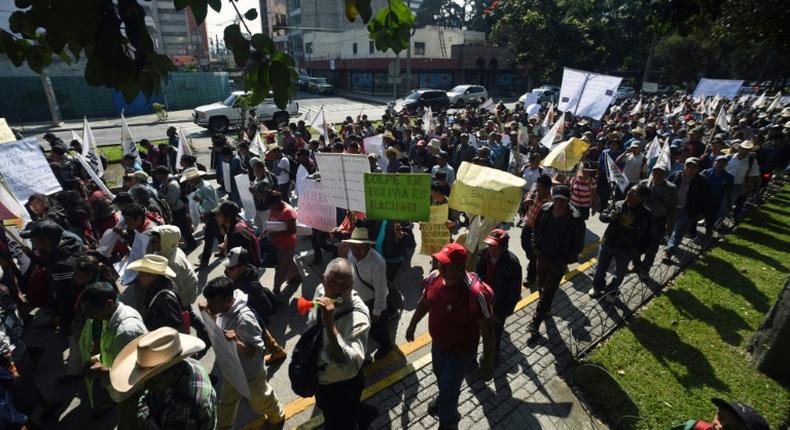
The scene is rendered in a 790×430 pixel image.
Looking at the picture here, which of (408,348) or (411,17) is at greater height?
(411,17)

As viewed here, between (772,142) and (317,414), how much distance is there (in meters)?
11.9

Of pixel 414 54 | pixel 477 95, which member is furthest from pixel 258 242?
pixel 414 54

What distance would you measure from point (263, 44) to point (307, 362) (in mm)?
2090

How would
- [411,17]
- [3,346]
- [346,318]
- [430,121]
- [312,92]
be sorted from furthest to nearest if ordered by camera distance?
[312,92] < [430,121] < [3,346] < [346,318] < [411,17]

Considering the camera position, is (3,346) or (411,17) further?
(3,346)

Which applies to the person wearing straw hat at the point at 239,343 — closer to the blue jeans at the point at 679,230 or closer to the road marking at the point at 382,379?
the road marking at the point at 382,379

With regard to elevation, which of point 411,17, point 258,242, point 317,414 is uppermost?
point 411,17

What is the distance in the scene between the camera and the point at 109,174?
12656 mm

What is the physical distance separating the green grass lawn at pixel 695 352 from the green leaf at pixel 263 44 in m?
4.07

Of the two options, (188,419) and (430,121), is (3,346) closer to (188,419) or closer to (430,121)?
(188,419)

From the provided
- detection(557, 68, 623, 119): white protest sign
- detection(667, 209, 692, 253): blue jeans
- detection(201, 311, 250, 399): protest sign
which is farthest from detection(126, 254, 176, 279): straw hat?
detection(557, 68, 623, 119): white protest sign

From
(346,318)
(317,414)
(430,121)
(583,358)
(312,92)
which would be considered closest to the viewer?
(346,318)

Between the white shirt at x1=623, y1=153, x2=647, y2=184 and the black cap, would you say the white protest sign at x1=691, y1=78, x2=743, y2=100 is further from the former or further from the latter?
the black cap

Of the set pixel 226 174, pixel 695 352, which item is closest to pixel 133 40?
pixel 695 352
